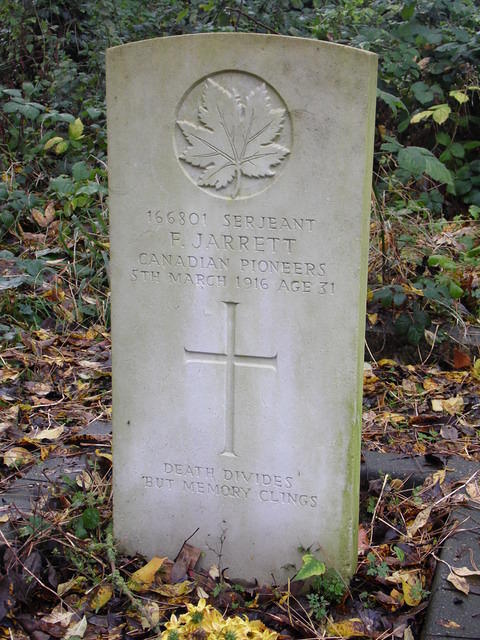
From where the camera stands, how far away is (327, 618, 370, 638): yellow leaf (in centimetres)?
230

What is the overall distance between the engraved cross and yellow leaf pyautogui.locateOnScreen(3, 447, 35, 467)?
3.48 feet

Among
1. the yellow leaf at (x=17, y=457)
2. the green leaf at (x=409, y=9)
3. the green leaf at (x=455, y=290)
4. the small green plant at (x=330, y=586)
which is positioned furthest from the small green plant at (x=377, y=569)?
the green leaf at (x=409, y=9)

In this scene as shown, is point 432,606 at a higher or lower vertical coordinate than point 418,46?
lower

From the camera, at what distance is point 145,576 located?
255cm

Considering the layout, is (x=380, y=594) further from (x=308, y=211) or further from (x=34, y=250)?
(x=34, y=250)

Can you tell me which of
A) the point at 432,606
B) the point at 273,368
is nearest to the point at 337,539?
the point at 432,606

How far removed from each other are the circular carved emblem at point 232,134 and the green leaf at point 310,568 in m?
1.19

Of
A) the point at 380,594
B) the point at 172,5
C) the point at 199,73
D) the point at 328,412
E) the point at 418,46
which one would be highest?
the point at 172,5

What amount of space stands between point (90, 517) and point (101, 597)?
1.12 feet

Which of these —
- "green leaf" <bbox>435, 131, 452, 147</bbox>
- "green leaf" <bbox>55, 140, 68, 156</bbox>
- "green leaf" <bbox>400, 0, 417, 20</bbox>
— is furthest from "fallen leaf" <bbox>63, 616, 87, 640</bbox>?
"green leaf" <bbox>400, 0, 417, 20</bbox>

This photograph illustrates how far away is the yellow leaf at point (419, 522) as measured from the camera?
2758mm

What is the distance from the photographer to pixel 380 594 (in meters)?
2.47

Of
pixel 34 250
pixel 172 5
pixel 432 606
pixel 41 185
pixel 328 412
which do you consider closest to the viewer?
pixel 432 606

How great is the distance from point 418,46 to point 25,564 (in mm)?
5397
